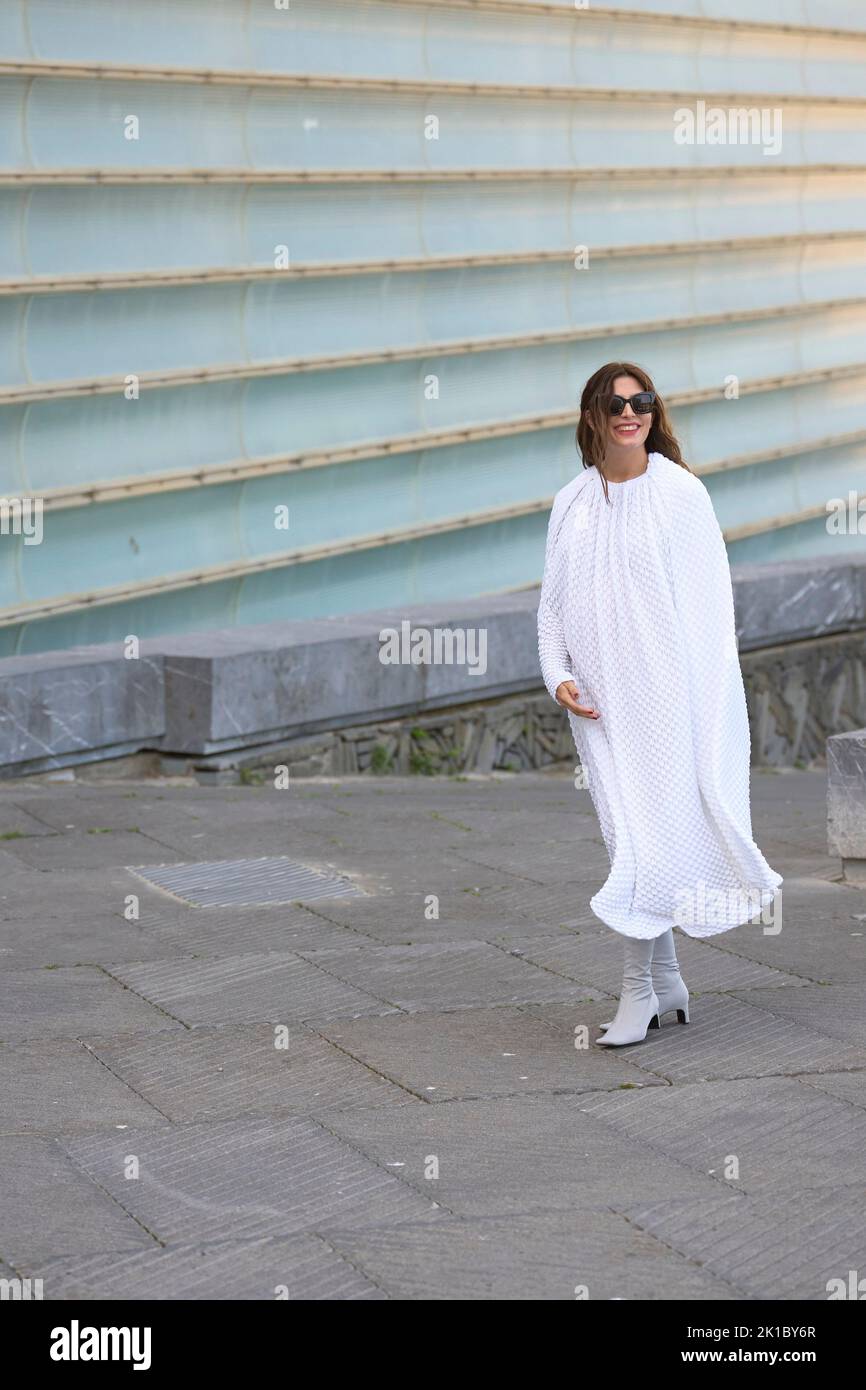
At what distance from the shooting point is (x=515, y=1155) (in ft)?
14.6

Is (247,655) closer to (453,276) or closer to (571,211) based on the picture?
(453,276)

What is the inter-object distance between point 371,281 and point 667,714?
7.28m

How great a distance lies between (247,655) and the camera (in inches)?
370

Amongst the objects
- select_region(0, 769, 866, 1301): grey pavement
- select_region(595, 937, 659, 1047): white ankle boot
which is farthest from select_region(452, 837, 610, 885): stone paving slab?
select_region(595, 937, 659, 1047): white ankle boot

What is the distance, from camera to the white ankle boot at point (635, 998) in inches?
207

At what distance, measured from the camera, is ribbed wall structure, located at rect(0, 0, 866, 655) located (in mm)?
10148

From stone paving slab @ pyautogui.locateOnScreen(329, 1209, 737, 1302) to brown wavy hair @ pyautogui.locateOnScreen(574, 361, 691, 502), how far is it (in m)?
2.08

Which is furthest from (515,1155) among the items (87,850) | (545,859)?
(87,850)

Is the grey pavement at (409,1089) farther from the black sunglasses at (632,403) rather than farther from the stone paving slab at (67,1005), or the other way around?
the black sunglasses at (632,403)

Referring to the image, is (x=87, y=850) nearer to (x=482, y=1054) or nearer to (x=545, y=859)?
(x=545, y=859)

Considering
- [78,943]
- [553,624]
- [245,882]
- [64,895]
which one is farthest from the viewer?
[245,882]

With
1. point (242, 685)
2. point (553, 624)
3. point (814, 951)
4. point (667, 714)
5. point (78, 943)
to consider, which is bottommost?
point (814, 951)

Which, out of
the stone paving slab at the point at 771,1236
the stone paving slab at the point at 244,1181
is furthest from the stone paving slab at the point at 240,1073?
the stone paving slab at the point at 771,1236
